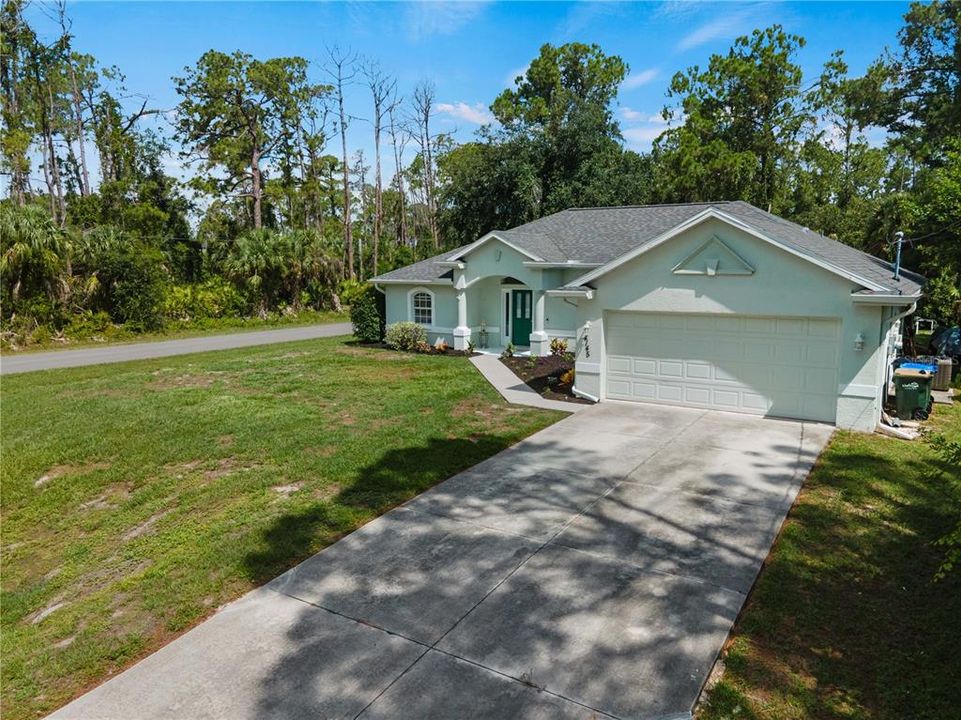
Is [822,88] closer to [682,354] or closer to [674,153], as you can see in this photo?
[674,153]

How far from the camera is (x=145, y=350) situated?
22312 mm

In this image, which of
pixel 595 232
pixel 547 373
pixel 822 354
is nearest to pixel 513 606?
pixel 822 354

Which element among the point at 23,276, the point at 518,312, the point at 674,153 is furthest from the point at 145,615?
the point at 674,153

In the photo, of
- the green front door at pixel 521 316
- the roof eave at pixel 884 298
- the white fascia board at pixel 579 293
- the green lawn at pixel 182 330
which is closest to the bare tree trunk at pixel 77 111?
the green lawn at pixel 182 330

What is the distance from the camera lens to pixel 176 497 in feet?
27.7

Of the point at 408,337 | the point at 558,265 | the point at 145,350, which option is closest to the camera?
the point at 558,265

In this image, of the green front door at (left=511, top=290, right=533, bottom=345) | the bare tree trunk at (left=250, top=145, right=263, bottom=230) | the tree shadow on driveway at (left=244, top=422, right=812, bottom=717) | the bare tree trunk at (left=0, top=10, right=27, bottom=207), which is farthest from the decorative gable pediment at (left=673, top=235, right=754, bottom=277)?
the bare tree trunk at (left=0, top=10, right=27, bottom=207)

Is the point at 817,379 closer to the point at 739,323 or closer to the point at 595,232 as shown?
the point at 739,323

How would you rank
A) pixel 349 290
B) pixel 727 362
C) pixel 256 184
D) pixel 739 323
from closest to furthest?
pixel 739 323, pixel 727 362, pixel 349 290, pixel 256 184

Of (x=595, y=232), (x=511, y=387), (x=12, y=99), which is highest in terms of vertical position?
(x=12, y=99)

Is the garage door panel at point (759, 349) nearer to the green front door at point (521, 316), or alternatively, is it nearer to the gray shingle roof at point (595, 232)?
the gray shingle roof at point (595, 232)

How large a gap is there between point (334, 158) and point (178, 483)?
39.1m

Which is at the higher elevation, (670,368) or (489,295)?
(489,295)

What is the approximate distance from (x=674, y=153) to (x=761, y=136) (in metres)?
5.03
